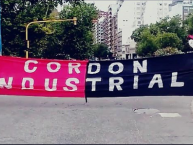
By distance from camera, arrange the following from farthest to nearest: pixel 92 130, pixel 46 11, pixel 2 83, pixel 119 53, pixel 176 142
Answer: pixel 119 53 < pixel 46 11 < pixel 2 83 < pixel 92 130 < pixel 176 142

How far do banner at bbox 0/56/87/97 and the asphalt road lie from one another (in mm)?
784

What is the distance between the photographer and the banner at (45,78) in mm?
8562

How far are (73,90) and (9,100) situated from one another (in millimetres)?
4698

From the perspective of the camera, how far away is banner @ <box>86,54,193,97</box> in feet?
27.2

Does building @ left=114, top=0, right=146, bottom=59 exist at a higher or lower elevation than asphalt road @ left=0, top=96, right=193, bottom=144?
higher

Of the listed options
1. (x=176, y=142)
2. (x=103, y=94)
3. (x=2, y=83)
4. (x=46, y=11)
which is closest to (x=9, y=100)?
(x=2, y=83)

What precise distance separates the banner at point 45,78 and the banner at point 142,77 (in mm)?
254

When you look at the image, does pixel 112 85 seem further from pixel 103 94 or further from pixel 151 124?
pixel 151 124

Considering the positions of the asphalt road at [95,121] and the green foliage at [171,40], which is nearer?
the asphalt road at [95,121]

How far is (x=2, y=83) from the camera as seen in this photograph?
8.73 meters

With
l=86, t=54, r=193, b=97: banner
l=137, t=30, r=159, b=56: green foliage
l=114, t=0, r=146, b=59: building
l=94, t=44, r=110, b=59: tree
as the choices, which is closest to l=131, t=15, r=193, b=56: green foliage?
l=137, t=30, r=159, b=56: green foliage

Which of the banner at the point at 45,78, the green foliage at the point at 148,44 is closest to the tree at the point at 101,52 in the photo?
the green foliage at the point at 148,44

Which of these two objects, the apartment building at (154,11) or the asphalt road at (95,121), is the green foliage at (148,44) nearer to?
the apartment building at (154,11)

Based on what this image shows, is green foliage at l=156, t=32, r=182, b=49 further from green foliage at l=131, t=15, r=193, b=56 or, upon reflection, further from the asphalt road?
the asphalt road
